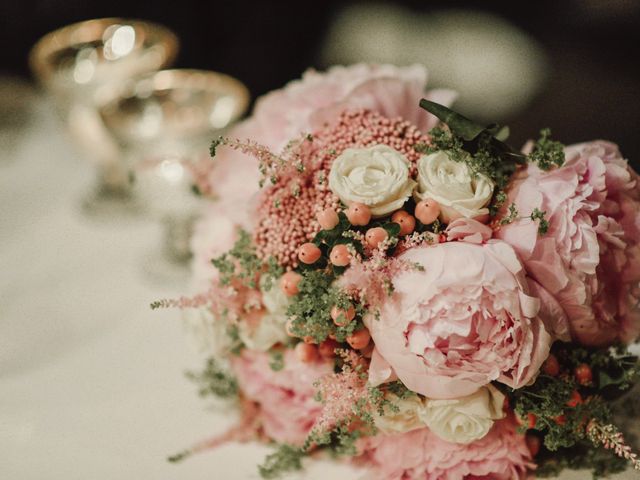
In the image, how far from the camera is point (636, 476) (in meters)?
0.79

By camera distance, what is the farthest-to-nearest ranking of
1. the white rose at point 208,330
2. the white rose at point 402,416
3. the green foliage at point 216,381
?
the green foliage at point 216,381, the white rose at point 208,330, the white rose at point 402,416

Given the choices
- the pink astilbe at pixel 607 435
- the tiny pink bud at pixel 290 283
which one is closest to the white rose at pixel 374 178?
the tiny pink bud at pixel 290 283

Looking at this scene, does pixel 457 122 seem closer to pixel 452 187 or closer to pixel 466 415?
pixel 452 187

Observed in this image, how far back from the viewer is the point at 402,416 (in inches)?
29.9

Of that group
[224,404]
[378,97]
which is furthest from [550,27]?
[224,404]

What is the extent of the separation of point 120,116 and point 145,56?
9.0 inches

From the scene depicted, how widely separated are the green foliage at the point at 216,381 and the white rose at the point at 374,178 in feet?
1.37

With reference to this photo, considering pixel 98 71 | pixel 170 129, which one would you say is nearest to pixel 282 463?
pixel 170 129

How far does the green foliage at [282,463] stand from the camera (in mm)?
881

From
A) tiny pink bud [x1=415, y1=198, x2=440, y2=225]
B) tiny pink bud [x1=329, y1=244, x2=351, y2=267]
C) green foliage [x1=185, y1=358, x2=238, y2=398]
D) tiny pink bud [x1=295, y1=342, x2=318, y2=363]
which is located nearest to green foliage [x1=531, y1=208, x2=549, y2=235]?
tiny pink bud [x1=415, y1=198, x2=440, y2=225]

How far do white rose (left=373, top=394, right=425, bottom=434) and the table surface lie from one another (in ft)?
0.49

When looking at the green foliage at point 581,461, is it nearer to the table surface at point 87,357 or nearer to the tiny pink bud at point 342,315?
the table surface at point 87,357

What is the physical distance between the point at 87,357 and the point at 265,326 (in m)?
0.48

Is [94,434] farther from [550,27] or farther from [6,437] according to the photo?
[550,27]
